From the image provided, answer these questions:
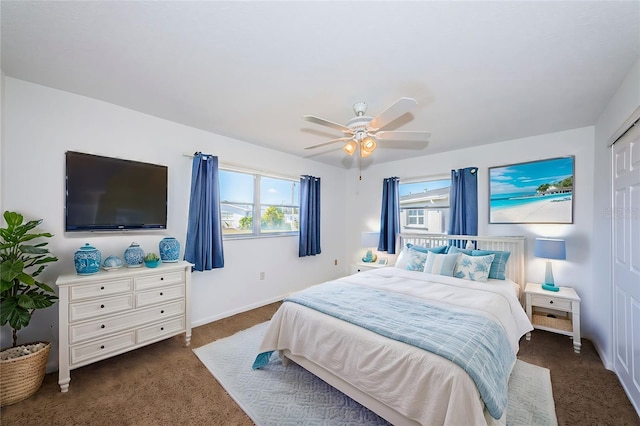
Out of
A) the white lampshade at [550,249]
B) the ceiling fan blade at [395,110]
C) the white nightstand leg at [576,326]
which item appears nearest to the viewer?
the ceiling fan blade at [395,110]

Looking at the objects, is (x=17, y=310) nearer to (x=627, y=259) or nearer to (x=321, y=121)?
(x=321, y=121)

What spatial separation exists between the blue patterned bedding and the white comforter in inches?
2.2

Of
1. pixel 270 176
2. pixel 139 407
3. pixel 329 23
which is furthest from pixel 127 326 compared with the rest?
pixel 329 23

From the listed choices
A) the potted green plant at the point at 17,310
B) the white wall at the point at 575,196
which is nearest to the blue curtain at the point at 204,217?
the potted green plant at the point at 17,310

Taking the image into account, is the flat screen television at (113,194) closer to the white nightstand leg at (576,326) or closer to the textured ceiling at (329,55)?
the textured ceiling at (329,55)

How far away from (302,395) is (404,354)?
1.01 m

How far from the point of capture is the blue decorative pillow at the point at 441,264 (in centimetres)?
327

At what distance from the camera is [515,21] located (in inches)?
57.5

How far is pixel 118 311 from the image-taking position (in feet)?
7.70

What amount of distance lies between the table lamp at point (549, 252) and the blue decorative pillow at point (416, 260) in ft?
4.12

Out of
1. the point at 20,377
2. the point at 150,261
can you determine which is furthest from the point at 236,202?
the point at 20,377

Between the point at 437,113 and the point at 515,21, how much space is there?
4.14 ft

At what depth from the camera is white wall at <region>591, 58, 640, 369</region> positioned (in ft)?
7.05

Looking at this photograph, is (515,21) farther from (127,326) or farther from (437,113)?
(127,326)
